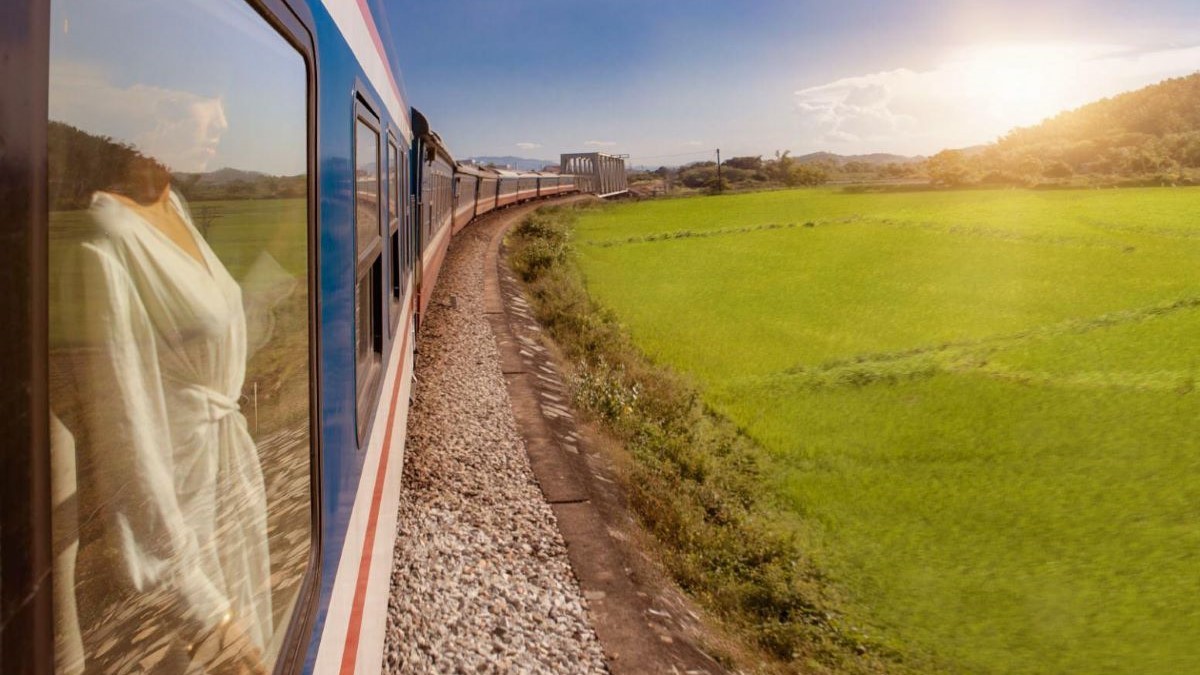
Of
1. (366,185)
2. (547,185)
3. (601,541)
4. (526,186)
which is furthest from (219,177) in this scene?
(547,185)

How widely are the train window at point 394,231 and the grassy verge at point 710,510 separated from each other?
93.0 inches

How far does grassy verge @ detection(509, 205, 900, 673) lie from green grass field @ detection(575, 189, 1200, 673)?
0.40 m

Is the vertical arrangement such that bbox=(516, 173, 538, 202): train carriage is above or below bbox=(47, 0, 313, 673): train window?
above

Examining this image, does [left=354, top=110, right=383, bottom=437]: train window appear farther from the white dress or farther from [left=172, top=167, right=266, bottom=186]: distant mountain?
the white dress

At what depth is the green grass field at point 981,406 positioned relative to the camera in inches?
238

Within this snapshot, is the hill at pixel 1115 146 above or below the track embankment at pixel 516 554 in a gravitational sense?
above

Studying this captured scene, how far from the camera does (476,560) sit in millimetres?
4184

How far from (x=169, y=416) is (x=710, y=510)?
657cm

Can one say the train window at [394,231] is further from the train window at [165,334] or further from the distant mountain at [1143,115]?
the distant mountain at [1143,115]

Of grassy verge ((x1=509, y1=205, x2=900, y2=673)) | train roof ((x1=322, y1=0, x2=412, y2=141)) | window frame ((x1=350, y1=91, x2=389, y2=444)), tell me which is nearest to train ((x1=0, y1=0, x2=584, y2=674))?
train roof ((x1=322, y1=0, x2=412, y2=141))

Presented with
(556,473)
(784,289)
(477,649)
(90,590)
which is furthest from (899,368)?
(90,590)

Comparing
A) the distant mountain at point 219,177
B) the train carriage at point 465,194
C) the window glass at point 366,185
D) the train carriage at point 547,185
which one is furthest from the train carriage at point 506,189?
the distant mountain at point 219,177

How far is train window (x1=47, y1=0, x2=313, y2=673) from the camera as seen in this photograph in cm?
67

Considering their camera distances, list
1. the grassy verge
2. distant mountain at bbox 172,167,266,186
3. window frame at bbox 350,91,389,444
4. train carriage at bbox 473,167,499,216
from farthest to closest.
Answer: train carriage at bbox 473,167,499,216, the grassy verge, window frame at bbox 350,91,389,444, distant mountain at bbox 172,167,266,186
